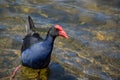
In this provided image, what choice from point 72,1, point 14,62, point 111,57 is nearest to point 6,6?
point 72,1

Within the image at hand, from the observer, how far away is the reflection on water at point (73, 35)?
885 centimetres

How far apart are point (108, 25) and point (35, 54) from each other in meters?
4.46

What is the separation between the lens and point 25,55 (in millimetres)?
7934

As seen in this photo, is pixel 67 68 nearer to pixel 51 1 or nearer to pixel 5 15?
Answer: pixel 5 15

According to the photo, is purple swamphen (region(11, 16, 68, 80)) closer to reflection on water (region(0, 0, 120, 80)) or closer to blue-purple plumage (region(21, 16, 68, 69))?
blue-purple plumage (region(21, 16, 68, 69))

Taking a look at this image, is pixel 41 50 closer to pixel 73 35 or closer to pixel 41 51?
pixel 41 51

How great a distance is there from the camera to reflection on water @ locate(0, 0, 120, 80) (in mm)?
8852

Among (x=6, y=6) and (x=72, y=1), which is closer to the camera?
(x=6, y=6)

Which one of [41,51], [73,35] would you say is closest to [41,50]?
[41,51]

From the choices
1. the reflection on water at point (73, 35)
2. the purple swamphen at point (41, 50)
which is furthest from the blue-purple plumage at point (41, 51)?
the reflection on water at point (73, 35)

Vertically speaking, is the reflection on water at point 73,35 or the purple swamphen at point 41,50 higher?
the purple swamphen at point 41,50

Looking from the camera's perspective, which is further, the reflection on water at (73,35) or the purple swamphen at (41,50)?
the reflection on water at (73,35)

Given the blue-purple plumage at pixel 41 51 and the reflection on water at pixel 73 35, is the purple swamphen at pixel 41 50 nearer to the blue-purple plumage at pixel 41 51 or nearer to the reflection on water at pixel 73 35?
the blue-purple plumage at pixel 41 51

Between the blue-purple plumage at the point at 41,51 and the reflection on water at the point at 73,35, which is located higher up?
the blue-purple plumage at the point at 41,51
